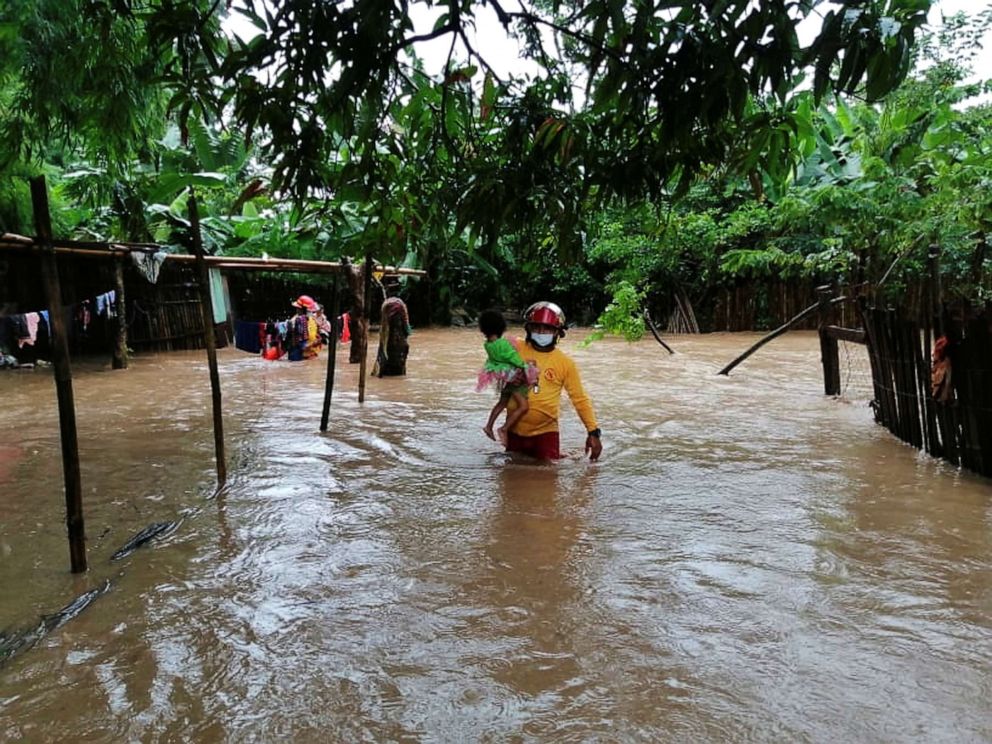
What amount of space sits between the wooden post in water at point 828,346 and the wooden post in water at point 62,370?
8091 millimetres

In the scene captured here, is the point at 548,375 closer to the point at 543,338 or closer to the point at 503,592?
the point at 543,338

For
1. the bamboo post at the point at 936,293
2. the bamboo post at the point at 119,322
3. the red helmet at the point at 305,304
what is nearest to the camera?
the bamboo post at the point at 936,293

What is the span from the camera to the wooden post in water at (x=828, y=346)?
9133mm

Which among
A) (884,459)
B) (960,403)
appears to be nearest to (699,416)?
(884,459)

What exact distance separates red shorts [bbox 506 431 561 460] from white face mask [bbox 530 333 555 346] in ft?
2.44

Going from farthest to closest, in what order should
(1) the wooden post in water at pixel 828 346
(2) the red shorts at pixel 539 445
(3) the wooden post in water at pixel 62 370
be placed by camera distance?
(1) the wooden post in water at pixel 828 346
(2) the red shorts at pixel 539 445
(3) the wooden post in water at pixel 62 370

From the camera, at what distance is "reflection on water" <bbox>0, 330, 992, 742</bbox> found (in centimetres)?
257

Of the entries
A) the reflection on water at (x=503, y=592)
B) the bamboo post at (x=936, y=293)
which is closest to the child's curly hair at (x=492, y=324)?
the reflection on water at (x=503, y=592)

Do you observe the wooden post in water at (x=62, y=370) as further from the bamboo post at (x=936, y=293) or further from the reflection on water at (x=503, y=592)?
the bamboo post at (x=936, y=293)

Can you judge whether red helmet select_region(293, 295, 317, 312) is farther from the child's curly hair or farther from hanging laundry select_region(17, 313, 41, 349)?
the child's curly hair

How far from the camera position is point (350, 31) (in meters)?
2.48

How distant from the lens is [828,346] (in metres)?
9.48

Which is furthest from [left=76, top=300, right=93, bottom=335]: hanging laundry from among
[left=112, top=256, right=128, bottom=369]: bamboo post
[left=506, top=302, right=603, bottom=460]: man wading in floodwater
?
[left=506, top=302, right=603, bottom=460]: man wading in floodwater

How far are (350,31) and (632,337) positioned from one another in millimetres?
12760
